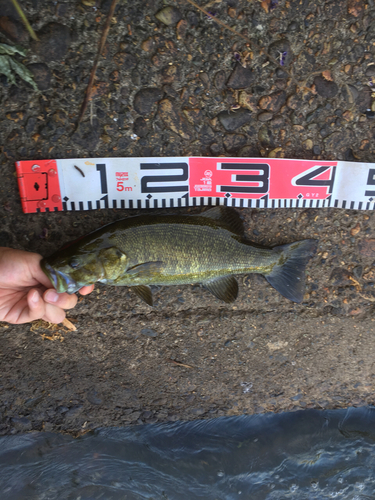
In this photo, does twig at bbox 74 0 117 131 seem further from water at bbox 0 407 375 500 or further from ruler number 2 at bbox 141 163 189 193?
water at bbox 0 407 375 500

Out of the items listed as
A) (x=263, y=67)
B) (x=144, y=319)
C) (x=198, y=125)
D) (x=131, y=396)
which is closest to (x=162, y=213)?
(x=198, y=125)

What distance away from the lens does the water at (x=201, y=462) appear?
2.73 metres

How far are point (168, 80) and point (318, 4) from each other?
130cm

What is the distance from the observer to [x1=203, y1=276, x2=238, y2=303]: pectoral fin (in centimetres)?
250

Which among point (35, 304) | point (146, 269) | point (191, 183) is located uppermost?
point (191, 183)

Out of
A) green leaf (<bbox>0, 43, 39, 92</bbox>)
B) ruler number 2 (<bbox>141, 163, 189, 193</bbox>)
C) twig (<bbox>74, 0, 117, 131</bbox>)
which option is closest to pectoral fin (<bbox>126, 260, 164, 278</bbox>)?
ruler number 2 (<bbox>141, 163, 189, 193</bbox>)

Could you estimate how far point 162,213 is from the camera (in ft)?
8.12

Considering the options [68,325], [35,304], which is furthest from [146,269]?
[68,325]

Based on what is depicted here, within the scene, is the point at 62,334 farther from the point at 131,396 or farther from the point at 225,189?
the point at 225,189

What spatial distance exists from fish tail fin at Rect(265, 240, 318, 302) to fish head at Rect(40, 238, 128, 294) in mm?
1289

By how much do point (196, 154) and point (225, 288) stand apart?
3.75 ft

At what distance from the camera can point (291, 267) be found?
2.55 meters

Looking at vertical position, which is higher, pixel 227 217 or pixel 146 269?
pixel 227 217

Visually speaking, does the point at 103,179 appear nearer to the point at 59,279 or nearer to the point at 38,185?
the point at 38,185
